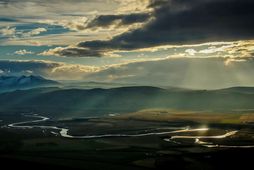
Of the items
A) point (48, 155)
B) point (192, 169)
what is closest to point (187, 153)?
point (192, 169)

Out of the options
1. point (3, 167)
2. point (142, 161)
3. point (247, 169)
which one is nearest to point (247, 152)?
point (247, 169)

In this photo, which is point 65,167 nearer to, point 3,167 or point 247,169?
point 3,167

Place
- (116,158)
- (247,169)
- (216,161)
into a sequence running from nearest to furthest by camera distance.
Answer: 1. (247,169)
2. (216,161)
3. (116,158)

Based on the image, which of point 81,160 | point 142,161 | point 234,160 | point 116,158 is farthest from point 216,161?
point 81,160

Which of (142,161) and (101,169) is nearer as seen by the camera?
(101,169)

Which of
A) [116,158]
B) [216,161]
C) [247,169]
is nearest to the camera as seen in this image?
[247,169]

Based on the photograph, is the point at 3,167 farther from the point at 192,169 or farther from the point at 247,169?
the point at 247,169

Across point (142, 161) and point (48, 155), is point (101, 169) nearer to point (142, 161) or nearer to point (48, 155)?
point (142, 161)

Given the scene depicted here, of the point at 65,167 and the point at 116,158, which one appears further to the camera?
the point at 116,158
